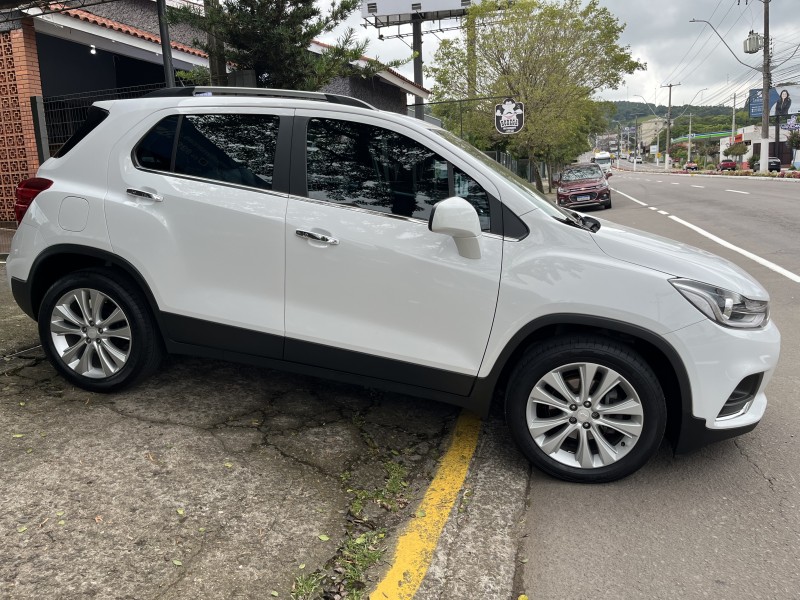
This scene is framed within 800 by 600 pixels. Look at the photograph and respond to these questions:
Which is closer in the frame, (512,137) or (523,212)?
(523,212)

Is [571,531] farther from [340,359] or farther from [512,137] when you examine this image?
[512,137]

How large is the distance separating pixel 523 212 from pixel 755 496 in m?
1.78

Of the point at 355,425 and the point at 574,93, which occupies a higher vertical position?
the point at 574,93

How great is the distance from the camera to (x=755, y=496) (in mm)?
3168

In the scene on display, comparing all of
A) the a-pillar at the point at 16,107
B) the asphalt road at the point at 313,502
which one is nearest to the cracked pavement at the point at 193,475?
the asphalt road at the point at 313,502

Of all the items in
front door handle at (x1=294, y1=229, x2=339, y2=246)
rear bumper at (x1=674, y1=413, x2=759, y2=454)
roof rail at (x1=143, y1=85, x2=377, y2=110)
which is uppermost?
roof rail at (x1=143, y1=85, x2=377, y2=110)

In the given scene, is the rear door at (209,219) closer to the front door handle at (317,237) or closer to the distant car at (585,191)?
the front door handle at (317,237)

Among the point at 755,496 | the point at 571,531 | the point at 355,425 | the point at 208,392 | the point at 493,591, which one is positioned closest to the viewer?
the point at 493,591

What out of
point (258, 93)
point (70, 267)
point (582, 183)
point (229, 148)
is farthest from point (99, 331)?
point (582, 183)

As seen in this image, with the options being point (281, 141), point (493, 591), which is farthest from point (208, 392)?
point (493, 591)

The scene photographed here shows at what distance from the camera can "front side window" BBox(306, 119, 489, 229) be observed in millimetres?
3398

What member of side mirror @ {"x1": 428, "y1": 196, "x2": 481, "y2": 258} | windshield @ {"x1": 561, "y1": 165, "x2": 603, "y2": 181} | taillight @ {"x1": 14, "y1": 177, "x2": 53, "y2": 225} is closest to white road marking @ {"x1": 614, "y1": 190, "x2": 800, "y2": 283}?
side mirror @ {"x1": 428, "y1": 196, "x2": 481, "y2": 258}

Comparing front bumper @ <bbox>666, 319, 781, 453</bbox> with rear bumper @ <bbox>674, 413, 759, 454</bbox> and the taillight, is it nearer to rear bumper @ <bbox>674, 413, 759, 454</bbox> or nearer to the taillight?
rear bumper @ <bbox>674, 413, 759, 454</bbox>

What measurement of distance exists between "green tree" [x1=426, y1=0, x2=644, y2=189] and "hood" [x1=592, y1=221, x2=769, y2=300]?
2239cm
